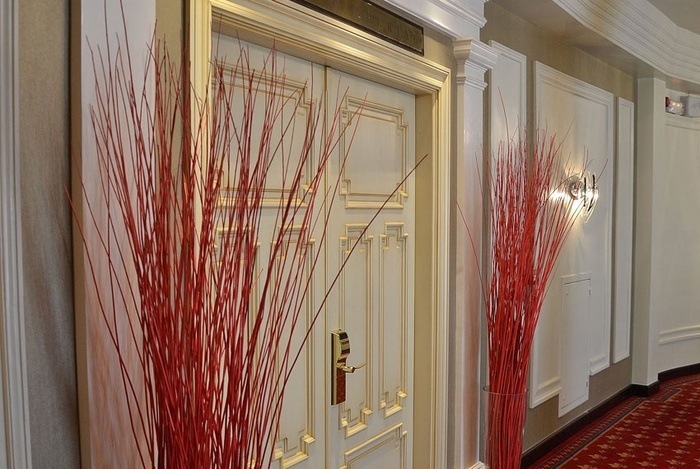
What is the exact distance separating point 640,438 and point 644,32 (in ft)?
8.50

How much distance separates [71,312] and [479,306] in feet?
6.95

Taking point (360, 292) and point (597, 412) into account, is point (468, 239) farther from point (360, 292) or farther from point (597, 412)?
point (597, 412)

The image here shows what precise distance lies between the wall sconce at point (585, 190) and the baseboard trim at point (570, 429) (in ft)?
4.17

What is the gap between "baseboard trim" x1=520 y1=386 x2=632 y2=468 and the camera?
12.3 ft

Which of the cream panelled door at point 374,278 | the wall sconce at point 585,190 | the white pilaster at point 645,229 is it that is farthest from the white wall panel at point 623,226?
the cream panelled door at point 374,278

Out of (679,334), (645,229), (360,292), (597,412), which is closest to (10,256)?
(360,292)

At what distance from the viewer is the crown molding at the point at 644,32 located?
148 inches

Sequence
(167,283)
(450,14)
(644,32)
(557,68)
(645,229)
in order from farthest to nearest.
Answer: (645,229) < (644,32) < (557,68) < (450,14) < (167,283)

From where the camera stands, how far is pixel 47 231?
1.37 m

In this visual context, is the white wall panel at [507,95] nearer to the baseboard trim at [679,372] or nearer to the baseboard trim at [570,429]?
the baseboard trim at [570,429]

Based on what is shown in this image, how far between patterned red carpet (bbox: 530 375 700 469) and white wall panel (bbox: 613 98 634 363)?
42cm

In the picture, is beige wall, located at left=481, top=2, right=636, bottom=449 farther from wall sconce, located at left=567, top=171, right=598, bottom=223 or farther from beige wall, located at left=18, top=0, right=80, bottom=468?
beige wall, located at left=18, top=0, right=80, bottom=468

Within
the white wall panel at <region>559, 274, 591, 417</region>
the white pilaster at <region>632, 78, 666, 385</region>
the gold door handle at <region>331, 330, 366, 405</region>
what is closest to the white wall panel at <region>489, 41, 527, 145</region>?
the white wall panel at <region>559, 274, 591, 417</region>

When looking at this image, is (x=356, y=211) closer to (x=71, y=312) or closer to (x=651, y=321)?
(x=71, y=312)
